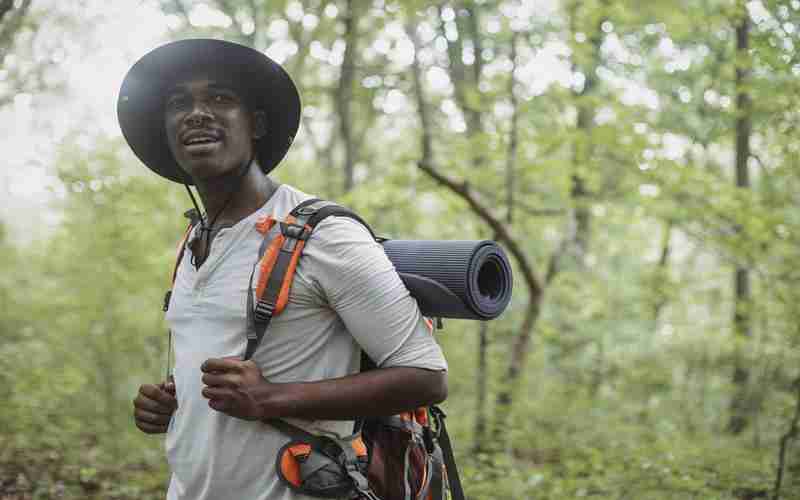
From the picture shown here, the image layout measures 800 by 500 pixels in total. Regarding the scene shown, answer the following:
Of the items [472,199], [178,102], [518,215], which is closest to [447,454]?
[178,102]

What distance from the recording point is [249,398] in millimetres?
1686

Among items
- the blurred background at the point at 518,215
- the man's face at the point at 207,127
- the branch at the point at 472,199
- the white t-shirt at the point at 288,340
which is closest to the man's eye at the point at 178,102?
the man's face at the point at 207,127

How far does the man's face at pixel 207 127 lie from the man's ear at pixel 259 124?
0.15 ft

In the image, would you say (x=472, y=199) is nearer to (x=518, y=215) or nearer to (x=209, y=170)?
(x=518, y=215)

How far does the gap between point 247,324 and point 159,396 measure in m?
0.48

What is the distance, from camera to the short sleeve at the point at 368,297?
5.67ft

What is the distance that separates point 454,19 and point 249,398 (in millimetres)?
7144

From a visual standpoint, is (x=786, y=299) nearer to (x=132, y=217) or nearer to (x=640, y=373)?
(x=640, y=373)

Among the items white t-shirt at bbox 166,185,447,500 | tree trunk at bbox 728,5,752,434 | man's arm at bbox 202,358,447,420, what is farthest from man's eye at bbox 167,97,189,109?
tree trunk at bbox 728,5,752,434

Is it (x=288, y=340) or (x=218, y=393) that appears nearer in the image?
(x=218, y=393)

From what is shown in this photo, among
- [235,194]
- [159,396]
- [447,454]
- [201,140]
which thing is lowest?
[447,454]

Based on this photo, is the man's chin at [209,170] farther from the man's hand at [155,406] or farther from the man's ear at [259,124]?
the man's hand at [155,406]

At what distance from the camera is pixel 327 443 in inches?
71.4

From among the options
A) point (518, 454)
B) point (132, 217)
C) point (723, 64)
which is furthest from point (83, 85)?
point (723, 64)
